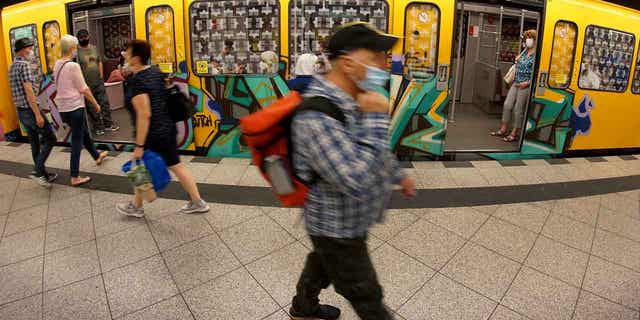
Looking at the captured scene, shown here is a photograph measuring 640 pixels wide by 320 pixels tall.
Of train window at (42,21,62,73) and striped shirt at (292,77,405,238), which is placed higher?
train window at (42,21,62,73)

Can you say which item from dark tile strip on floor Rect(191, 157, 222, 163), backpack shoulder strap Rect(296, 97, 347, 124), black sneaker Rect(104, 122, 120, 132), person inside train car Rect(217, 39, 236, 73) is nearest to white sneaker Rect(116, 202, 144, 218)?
dark tile strip on floor Rect(191, 157, 222, 163)

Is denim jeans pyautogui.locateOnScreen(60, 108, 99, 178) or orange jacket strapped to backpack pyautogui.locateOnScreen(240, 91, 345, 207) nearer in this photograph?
orange jacket strapped to backpack pyautogui.locateOnScreen(240, 91, 345, 207)

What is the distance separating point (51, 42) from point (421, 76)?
5.09 metres

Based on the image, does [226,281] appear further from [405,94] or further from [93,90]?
[93,90]

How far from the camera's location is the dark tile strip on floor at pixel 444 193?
3.66m

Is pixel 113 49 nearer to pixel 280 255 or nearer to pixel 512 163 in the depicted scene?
pixel 280 255

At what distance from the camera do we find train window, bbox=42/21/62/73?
17.4 ft

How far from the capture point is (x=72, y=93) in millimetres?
3811

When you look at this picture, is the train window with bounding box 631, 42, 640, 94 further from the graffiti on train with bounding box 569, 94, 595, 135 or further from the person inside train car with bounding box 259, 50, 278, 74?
the person inside train car with bounding box 259, 50, 278, 74

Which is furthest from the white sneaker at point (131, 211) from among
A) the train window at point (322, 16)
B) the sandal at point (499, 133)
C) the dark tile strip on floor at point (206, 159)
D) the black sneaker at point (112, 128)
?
the sandal at point (499, 133)

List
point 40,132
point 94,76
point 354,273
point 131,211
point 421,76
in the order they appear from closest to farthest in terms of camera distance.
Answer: point 354,273 → point 131,211 → point 40,132 → point 421,76 → point 94,76

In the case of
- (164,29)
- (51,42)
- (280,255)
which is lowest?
(280,255)

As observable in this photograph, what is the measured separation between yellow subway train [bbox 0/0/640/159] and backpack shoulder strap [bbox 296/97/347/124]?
339 centimetres

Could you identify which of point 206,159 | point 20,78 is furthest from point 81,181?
point 206,159
